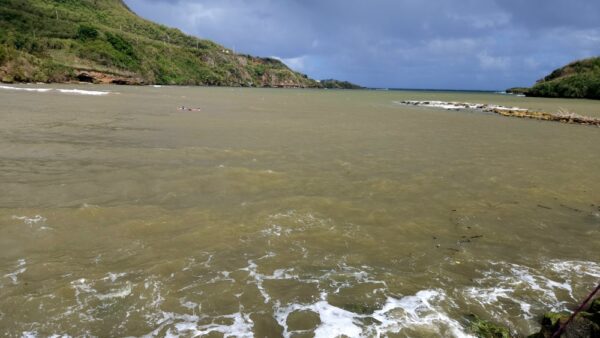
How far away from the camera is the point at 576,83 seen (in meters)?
96.7

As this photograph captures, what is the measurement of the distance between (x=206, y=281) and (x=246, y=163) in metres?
8.58

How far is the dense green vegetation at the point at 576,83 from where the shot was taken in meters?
92.7

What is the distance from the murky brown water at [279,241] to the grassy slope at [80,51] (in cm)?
7710

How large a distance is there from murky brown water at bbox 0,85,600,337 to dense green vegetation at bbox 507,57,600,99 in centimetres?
9613

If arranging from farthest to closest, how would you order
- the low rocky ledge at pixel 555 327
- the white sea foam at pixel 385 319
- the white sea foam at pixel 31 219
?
the white sea foam at pixel 31 219
the white sea foam at pixel 385 319
the low rocky ledge at pixel 555 327

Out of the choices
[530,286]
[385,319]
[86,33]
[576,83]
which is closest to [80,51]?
[86,33]

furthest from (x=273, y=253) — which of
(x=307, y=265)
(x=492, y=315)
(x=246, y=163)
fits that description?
(x=246, y=163)

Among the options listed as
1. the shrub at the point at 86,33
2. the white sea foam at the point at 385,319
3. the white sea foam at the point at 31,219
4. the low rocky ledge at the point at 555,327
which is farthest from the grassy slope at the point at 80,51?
the low rocky ledge at the point at 555,327

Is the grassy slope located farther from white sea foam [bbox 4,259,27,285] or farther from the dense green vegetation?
the dense green vegetation

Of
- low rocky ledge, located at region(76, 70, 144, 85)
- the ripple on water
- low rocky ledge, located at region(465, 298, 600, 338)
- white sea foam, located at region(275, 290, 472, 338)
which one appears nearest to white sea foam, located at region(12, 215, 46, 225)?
the ripple on water

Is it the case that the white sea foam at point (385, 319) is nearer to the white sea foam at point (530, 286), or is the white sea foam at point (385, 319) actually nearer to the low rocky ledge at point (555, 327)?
the low rocky ledge at point (555, 327)

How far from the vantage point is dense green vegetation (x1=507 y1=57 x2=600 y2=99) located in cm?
9269

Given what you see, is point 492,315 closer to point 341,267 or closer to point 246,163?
point 341,267

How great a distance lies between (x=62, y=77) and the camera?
91000 millimetres
